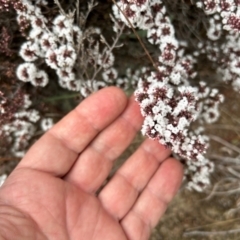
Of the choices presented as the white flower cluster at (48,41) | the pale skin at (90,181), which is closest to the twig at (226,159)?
the pale skin at (90,181)

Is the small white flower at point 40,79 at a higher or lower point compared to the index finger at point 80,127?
higher

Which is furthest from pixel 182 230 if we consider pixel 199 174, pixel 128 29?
pixel 128 29

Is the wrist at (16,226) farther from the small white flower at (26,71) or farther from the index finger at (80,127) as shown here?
the small white flower at (26,71)

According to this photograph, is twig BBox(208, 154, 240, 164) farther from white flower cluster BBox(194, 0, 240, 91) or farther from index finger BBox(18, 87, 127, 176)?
index finger BBox(18, 87, 127, 176)

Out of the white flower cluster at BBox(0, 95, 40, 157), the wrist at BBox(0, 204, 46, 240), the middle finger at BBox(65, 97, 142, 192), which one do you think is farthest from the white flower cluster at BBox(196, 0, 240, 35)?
the wrist at BBox(0, 204, 46, 240)

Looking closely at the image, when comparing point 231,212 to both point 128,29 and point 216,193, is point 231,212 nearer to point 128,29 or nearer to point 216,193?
point 216,193

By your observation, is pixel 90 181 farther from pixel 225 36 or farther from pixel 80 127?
pixel 225 36

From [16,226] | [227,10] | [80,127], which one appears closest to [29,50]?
[80,127]
